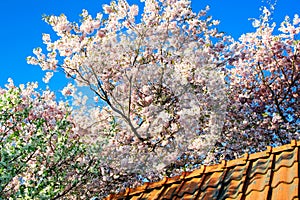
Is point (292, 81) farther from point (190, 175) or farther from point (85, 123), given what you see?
point (190, 175)

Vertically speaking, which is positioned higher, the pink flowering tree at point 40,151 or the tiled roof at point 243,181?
the pink flowering tree at point 40,151

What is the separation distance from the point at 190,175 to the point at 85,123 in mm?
7873

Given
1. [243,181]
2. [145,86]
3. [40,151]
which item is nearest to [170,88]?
[145,86]

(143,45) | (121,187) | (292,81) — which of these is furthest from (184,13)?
(121,187)

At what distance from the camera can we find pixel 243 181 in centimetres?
627

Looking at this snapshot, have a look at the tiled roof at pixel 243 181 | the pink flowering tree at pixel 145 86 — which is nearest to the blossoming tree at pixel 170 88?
the pink flowering tree at pixel 145 86

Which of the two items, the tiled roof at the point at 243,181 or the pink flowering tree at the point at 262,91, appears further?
the pink flowering tree at the point at 262,91

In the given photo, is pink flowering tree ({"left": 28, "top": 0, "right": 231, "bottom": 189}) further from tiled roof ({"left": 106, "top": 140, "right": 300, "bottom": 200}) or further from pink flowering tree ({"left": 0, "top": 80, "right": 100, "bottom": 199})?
tiled roof ({"left": 106, "top": 140, "right": 300, "bottom": 200})

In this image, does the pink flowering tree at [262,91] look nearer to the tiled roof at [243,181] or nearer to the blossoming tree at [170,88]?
the blossoming tree at [170,88]

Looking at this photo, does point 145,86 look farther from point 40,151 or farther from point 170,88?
point 40,151

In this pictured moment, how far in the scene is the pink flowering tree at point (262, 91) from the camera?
15.4 meters

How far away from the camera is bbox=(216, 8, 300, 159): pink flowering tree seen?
15430mm

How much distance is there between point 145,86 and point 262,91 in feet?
15.7

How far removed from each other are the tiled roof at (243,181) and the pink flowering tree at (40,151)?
3.25 metres
